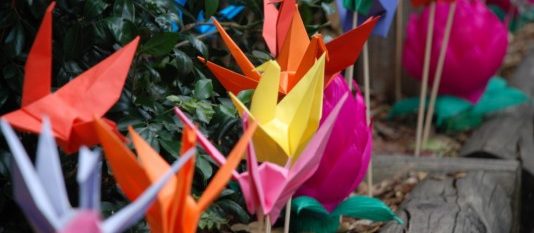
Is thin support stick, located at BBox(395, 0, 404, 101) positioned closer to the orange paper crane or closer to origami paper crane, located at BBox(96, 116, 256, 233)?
the orange paper crane

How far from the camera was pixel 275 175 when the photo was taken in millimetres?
976

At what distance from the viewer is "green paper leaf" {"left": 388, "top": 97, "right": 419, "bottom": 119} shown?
262 cm

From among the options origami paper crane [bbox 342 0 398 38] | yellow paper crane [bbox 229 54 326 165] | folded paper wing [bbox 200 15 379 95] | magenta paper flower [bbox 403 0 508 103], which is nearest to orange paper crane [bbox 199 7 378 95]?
folded paper wing [bbox 200 15 379 95]

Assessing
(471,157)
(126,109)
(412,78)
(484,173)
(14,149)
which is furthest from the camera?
(412,78)

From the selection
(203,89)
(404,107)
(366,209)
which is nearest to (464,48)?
(404,107)

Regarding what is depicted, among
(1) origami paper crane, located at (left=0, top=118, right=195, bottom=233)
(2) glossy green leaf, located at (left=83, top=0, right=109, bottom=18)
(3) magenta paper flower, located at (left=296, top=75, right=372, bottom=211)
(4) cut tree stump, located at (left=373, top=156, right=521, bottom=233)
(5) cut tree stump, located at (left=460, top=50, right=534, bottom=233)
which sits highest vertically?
(2) glossy green leaf, located at (left=83, top=0, right=109, bottom=18)

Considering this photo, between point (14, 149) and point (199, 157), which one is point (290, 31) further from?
point (14, 149)

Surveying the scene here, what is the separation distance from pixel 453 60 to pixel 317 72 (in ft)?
4.98

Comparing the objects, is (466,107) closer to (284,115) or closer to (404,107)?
(404,107)

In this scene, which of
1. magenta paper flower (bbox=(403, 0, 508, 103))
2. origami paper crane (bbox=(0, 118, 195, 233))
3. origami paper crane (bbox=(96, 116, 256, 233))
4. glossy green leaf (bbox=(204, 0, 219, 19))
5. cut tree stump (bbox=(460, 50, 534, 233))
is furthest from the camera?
magenta paper flower (bbox=(403, 0, 508, 103))

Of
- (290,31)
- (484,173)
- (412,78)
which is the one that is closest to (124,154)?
(290,31)

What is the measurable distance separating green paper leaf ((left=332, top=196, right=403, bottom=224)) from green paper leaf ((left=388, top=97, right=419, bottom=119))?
116cm

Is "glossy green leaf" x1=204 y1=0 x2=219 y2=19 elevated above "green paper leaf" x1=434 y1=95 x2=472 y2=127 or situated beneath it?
elevated above

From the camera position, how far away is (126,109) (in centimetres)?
120
